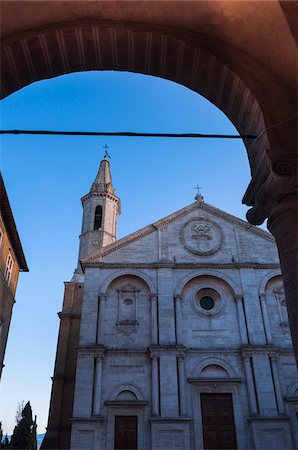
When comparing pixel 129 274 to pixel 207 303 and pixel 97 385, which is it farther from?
pixel 97 385

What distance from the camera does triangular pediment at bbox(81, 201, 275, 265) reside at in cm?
2406

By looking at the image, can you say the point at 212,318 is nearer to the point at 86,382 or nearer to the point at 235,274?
the point at 235,274

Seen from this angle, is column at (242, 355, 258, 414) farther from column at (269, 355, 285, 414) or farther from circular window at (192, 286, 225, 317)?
circular window at (192, 286, 225, 317)

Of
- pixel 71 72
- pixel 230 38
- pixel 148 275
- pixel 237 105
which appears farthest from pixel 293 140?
pixel 148 275

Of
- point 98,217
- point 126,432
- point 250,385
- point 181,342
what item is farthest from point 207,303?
point 98,217

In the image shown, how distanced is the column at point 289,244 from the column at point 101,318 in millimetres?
17581

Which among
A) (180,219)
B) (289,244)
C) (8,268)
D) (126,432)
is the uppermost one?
(180,219)

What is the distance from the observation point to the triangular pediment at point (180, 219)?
2406 centimetres

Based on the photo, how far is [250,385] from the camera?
2003cm

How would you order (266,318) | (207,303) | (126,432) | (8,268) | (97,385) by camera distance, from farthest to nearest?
1. (207,303)
2. (266,318)
3. (8,268)
4. (97,385)
5. (126,432)

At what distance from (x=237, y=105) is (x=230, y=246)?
19.3 metres

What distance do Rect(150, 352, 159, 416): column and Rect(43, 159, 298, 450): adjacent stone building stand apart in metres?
0.05

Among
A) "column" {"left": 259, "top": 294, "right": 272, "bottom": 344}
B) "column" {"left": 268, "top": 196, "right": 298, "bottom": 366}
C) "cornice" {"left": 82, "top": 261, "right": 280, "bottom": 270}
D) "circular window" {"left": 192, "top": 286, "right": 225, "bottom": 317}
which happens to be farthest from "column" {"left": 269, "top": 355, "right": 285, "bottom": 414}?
"column" {"left": 268, "top": 196, "right": 298, "bottom": 366}

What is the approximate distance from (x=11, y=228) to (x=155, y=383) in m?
10.3
